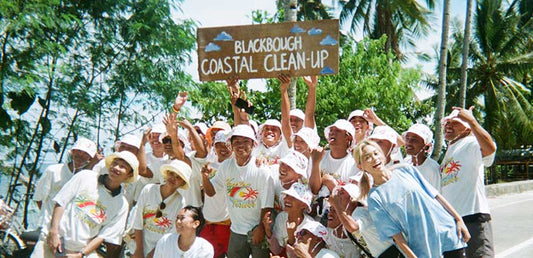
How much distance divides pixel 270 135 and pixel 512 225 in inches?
279

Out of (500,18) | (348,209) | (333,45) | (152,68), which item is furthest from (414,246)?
(500,18)

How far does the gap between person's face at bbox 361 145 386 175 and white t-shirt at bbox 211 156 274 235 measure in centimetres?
136

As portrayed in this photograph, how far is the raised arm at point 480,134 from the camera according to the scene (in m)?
4.54

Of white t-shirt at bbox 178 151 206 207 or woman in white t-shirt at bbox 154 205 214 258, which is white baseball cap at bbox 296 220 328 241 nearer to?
woman in white t-shirt at bbox 154 205 214 258

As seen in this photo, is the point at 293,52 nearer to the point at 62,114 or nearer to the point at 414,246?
the point at 414,246

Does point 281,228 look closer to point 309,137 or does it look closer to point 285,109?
point 309,137

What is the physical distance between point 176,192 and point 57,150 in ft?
13.4

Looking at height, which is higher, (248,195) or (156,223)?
(248,195)

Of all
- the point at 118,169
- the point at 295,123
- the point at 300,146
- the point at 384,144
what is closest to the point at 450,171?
the point at 384,144

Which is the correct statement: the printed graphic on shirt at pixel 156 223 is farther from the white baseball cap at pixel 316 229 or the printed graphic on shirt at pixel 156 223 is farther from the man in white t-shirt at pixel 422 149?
the man in white t-shirt at pixel 422 149

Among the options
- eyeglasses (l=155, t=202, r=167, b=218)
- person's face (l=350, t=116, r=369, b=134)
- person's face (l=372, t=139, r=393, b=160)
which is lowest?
eyeglasses (l=155, t=202, r=167, b=218)

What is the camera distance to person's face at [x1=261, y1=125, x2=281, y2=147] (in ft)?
19.1

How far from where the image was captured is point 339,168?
4906mm

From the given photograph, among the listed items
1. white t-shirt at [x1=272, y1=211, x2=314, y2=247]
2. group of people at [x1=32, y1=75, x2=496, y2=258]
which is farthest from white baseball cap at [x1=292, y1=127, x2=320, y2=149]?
white t-shirt at [x1=272, y1=211, x2=314, y2=247]
